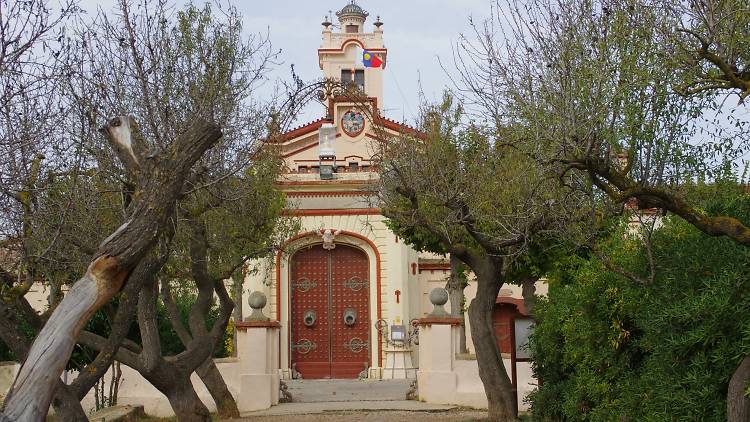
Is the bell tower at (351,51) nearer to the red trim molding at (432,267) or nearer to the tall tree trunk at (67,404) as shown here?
the red trim molding at (432,267)

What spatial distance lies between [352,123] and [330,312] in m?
6.78

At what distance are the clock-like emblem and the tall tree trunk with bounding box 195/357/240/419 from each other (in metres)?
15.2

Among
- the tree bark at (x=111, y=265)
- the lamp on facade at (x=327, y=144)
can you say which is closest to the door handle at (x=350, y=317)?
the lamp on facade at (x=327, y=144)

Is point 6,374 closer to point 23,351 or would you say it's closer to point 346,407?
point 346,407

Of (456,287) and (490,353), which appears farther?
(456,287)

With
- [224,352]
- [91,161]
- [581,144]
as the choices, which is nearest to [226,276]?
[91,161]

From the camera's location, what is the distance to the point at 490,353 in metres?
15.3

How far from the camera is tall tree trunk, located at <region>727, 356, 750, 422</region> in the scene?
292 inches

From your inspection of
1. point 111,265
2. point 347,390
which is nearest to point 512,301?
point 347,390

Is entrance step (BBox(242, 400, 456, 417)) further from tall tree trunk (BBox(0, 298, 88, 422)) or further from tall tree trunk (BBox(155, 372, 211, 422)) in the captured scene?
tall tree trunk (BBox(0, 298, 88, 422))

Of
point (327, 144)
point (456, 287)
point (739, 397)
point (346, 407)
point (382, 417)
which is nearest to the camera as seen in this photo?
point (739, 397)

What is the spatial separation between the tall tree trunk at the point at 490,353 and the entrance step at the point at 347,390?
599 centimetres

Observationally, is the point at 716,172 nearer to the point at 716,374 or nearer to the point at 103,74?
the point at 716,374

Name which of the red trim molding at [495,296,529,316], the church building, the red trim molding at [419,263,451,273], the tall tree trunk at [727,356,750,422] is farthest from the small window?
the tall tree trunk at [727,356,750,422]
